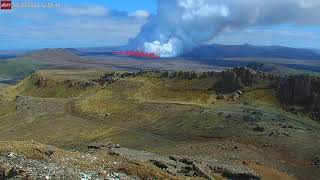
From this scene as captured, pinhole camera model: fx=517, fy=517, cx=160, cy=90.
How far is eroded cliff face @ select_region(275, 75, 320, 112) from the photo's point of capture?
7825 cm

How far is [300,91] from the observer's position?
80750mm

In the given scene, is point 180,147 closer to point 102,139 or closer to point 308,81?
point 102,139

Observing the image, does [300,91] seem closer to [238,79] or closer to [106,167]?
[238,79]

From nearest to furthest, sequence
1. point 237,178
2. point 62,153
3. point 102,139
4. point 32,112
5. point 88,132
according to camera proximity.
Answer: point 62,153, point 237,178, point 102,139, point 88,132, point 32,112

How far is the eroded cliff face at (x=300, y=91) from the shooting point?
78.2 m

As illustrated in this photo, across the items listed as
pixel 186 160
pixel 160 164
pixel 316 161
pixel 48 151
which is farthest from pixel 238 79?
pixel 48 151

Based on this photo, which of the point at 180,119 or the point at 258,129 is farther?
the point at 180,119

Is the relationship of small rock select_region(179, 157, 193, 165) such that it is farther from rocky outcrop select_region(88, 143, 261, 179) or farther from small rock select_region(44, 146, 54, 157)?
small rock select_region(44, 146, 54, 157)

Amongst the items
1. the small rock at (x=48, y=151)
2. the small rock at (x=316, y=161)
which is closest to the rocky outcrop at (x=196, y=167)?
the small rock at (x=48, y=151)

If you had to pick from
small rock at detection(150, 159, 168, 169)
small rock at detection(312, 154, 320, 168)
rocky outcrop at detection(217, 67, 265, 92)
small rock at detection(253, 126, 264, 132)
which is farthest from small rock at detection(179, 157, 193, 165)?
rocky outcrop at detection(217, 67, 265, 92)

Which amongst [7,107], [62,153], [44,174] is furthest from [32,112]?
[44,174]

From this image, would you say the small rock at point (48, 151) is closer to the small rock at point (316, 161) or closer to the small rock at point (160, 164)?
the small rock at point (160, 164)

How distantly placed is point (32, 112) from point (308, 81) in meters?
54.7

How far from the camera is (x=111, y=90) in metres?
117
